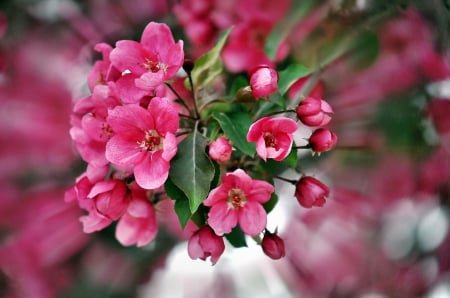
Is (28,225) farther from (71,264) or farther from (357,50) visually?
(357,50)

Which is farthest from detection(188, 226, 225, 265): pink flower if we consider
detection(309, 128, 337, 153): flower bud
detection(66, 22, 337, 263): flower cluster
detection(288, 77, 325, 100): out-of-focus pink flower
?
detection(288, 77, 325, 100): out-of-focus pink flower

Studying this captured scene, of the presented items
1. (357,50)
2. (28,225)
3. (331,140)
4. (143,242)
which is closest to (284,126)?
(331,140)

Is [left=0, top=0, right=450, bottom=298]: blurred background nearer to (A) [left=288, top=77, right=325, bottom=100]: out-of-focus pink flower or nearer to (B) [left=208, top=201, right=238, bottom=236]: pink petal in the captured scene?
(A) [left=288, top=77, right=325, bottom=100]: out-of-focus pink flower

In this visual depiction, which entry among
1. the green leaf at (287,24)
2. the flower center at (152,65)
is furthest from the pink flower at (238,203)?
the green leaf at (287,24)

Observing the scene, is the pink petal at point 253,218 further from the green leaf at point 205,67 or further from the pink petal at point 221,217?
the green leaf at point 205,67

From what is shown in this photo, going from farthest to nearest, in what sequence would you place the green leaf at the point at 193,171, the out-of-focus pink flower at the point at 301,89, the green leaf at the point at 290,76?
the out-of-focus pink flower at the point at 301,89
the green leaf at the point at 290,76
the green leaf at the point at 193,171

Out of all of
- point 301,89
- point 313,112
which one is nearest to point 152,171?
point 313,112

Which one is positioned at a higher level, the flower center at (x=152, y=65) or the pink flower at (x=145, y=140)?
the flower center at (x=152, y=65)
